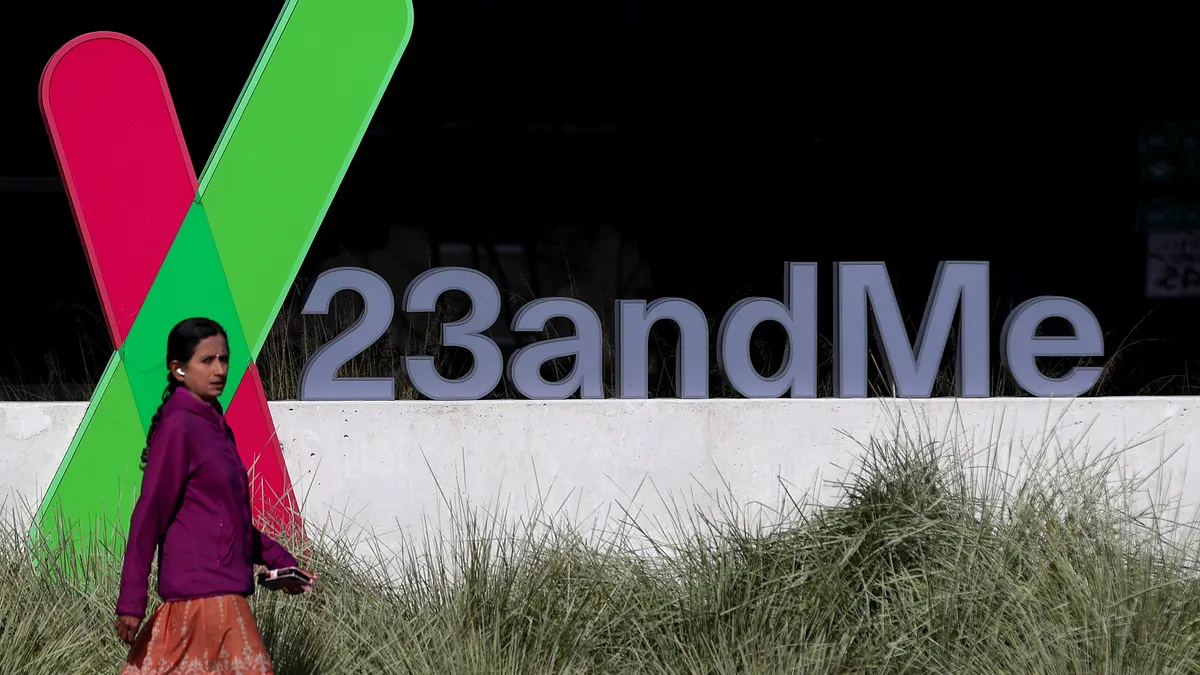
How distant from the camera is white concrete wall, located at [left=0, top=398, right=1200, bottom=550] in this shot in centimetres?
570

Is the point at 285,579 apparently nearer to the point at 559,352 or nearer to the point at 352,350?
the point at 352,350

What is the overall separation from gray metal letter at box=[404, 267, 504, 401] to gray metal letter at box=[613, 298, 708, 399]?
588mm

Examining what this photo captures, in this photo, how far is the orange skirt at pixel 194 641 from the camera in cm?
320

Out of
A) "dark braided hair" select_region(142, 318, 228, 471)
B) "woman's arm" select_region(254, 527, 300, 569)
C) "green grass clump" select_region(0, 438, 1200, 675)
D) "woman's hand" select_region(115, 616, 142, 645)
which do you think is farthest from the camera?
"green grass clump" select_region(0, 438, 1200, 675)

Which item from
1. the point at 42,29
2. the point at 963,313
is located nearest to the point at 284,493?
the point at 963,313

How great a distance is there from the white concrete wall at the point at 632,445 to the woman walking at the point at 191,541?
238 centimetres

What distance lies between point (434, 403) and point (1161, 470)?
3332 mm

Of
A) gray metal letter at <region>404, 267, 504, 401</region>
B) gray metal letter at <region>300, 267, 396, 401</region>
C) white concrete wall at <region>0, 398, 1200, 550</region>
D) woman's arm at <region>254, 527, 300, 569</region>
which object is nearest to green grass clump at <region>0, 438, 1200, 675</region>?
white concrete wall at <region>0, 398, 1200, 550</region>

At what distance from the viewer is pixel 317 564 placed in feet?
16.0

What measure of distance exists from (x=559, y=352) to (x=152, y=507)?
294 cm

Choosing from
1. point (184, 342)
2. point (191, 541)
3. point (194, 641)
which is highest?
point (184, 342)

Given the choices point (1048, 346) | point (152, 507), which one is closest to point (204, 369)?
point (152, 507)

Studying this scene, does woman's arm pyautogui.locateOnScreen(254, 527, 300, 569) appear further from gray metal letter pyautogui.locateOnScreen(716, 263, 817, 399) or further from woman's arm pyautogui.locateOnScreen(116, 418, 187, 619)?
gray metal letter pyautogui.locateOnScreen(716, 263, 817, 399)

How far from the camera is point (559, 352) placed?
5.93 metres
